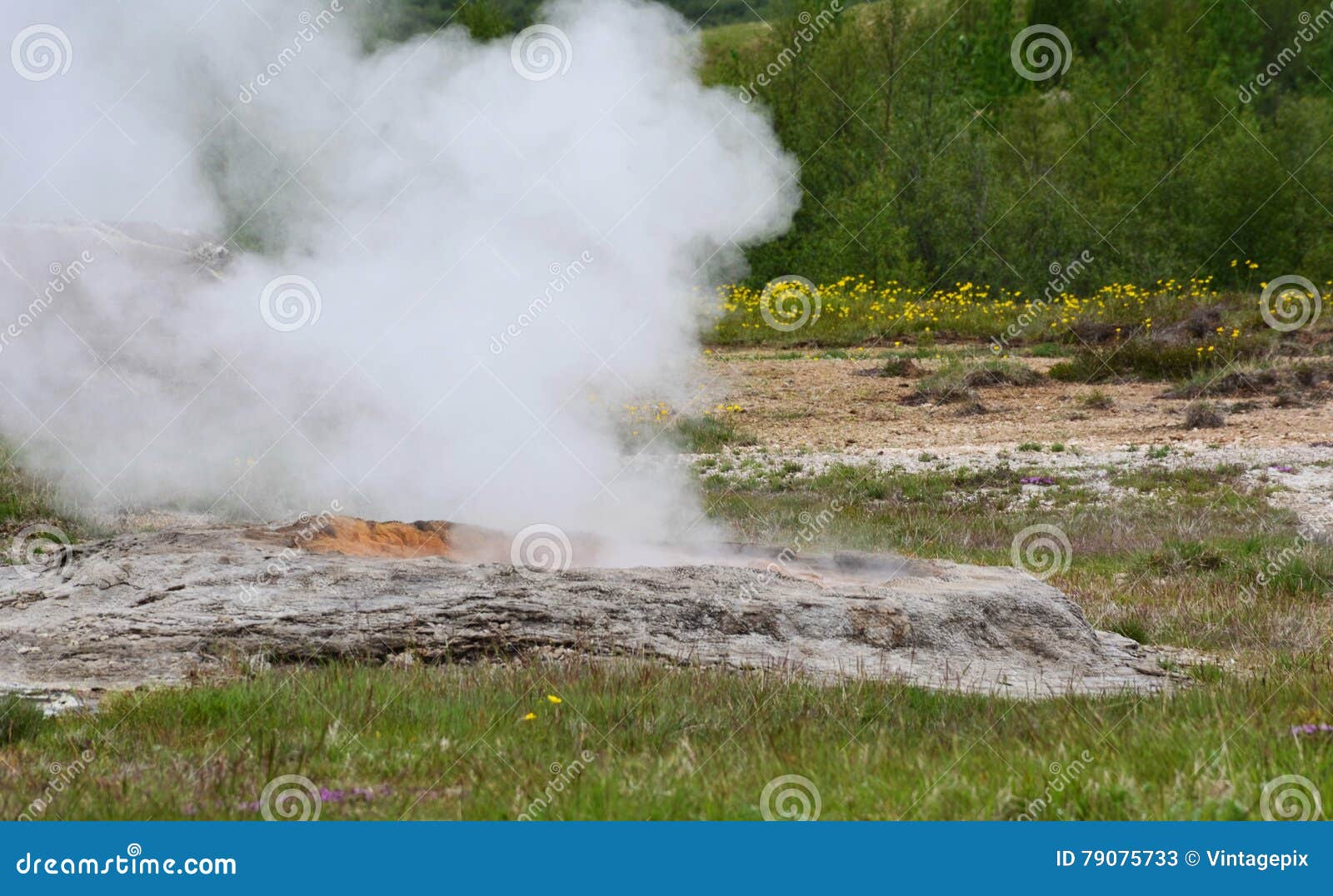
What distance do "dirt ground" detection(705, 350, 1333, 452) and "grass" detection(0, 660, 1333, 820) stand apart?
13185 millimetres

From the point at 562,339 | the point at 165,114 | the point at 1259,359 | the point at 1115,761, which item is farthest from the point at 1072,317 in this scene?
the point at 1115,761

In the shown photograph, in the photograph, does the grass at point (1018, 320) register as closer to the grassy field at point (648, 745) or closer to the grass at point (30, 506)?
the grass at point (30, 506)

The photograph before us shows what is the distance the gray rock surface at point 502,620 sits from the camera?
6.23 metres

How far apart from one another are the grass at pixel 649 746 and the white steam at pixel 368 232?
14.9 ft

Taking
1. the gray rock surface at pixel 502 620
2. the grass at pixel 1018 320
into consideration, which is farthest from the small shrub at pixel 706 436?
the gray rock surface at pixel 502 620

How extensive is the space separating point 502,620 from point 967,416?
646 inches

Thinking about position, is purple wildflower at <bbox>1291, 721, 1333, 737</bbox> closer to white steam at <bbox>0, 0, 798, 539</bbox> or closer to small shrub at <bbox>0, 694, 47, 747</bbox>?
small shrub at <bbox>0, 694, 47, 747</bbox>

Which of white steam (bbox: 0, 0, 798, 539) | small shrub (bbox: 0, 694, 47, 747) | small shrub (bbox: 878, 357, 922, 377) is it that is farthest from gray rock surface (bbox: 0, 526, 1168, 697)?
small shrub (bbox: 878, 357, 922, 377)

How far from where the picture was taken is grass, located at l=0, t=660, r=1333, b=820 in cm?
386

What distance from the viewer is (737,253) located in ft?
110

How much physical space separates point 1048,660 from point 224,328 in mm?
7554

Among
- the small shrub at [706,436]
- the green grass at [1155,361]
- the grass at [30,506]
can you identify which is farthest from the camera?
the green grass at [1155,361]

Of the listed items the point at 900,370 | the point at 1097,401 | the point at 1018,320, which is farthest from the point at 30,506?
the point at 1018,320

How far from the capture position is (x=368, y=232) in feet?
34.4
